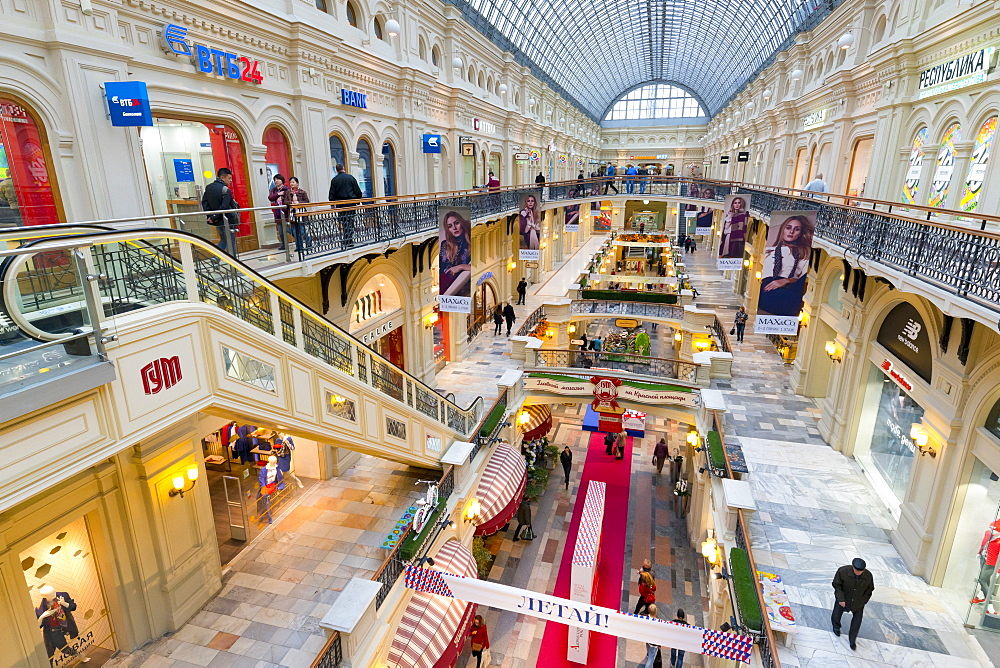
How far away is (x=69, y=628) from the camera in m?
6.74

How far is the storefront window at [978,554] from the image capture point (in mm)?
7125

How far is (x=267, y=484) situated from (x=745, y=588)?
8.60m

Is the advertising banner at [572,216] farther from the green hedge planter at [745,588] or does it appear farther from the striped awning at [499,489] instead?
the green hedge planter at [745,588]

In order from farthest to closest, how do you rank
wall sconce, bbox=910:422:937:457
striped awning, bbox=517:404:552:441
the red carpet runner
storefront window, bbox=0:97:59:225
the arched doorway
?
striped awning, bbox=517:404:552:441 < the arched doorway < the red carpet runner < wall sconce, bbox=910:422:937:457 < storefront window, bbox=0:97:59:225

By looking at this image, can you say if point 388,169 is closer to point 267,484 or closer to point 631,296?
point 267,484

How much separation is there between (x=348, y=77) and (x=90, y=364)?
33.8 ft

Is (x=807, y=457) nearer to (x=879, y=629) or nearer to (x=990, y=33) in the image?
(x=879, y=629)

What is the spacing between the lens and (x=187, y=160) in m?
8.92

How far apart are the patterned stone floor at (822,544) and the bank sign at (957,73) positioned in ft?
25.8

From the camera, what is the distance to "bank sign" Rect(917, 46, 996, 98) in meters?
9.16

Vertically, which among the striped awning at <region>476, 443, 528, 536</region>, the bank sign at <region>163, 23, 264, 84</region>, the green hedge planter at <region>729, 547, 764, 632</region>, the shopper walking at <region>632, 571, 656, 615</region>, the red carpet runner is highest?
the bank sign at <region>163, 23, 264, 84</region>

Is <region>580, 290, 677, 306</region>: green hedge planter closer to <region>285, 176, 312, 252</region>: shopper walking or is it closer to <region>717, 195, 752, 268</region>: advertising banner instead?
<region>717, 195, 752, 268</region>: advertising banner

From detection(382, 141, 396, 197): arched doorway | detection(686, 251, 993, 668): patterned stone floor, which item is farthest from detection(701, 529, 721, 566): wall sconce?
detection(382, 141, 396, 197): arched doorway

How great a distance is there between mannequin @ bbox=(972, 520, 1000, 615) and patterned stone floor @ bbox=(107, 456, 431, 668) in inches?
354
